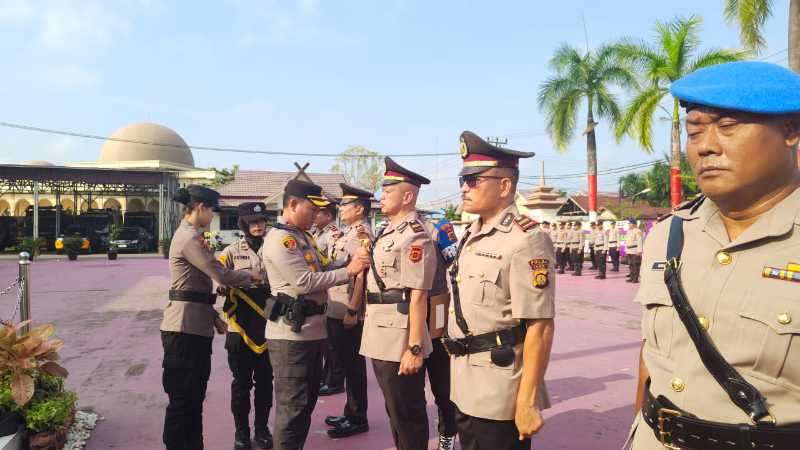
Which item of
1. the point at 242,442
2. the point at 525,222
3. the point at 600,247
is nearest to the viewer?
the point at 525,222

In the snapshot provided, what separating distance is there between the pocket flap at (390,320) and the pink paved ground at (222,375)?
122 centimetres

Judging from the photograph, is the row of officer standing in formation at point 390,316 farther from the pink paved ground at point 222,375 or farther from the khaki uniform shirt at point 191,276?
the pink paved ground at point 222,375

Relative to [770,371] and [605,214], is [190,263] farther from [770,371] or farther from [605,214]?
[605,214]

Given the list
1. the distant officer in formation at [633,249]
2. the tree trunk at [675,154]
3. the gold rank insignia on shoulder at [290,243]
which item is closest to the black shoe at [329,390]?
the gold rank insignia on shoulder at [290,243]

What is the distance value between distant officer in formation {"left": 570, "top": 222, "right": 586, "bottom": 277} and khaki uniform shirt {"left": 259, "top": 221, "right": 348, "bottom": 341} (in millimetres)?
16451

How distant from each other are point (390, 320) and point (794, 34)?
414 inches

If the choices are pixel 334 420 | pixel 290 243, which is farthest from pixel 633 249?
pixel 290 243

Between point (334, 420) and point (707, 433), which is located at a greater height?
point (707, 433)

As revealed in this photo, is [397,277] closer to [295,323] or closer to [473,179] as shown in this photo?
[295,323]

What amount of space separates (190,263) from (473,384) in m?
2.37

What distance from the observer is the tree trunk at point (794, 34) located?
10000 millimetres

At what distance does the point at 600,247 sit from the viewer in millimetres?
18609

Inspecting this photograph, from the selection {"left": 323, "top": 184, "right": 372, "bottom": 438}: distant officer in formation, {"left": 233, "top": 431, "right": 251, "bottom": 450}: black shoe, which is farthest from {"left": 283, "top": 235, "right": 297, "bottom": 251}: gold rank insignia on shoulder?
{"left": 233, "top": 431, "right": 251, "bottom": 450}: black shoe

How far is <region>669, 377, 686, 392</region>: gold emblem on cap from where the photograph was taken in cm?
162
